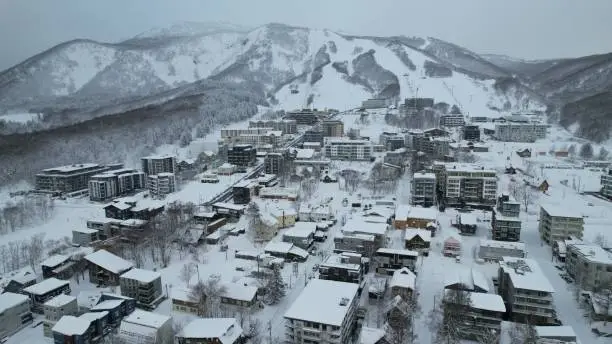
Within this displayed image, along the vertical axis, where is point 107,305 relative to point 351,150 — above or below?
below

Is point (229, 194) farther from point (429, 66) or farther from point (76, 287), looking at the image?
point (429, 66)

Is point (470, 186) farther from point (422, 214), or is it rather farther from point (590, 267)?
point (590, 267)

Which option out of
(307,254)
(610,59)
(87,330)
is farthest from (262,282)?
(610,59)

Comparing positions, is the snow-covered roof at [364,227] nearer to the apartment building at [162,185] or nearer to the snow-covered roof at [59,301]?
the snow-covered roof at [59,301]

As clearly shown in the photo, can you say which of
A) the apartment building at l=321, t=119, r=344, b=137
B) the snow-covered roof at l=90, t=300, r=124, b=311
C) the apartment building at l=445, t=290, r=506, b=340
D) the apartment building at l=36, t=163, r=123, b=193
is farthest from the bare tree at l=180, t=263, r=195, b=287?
the apartment building at l=321, t=119, r=344, b=137

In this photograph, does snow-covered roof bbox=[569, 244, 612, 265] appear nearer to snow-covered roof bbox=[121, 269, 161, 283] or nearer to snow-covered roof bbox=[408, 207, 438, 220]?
snow-covered roof bbox=[408, 207, 438, 220]

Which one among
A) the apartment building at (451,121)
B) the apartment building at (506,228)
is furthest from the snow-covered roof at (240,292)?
the apartment building at (451,121)

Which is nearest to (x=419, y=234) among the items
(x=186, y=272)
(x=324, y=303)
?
(x=324, y=303)
